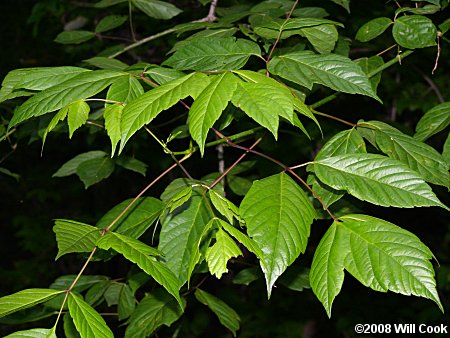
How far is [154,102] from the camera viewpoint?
1116 millimetres

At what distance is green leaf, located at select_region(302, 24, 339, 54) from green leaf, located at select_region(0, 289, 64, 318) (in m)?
0.95

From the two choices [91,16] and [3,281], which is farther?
[3,281]

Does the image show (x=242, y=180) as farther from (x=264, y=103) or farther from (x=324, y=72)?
(x=264, y=103)

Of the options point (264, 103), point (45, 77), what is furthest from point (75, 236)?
point (264, 103)

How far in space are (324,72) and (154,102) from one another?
452 millimetres

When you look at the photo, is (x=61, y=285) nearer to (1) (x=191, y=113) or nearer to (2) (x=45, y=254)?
(1) (x=191, y=113)

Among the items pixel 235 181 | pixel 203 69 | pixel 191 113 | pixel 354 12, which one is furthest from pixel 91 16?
pixel 191 113

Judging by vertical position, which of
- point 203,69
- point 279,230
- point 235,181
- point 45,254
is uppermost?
point 203,69

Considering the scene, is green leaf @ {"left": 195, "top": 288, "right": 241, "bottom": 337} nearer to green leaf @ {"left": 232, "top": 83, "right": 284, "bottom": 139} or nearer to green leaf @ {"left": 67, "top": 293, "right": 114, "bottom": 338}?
green leaf @ {"left": 67, "top": 293, "right": 114, "bottom": 338}

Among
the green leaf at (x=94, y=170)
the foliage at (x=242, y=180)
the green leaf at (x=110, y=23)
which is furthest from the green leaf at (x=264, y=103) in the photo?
the green leaf at (x=110, y=23)

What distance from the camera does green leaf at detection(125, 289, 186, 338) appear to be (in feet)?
5.72

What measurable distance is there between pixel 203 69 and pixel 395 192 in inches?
21.5

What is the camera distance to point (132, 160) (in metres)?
2.18

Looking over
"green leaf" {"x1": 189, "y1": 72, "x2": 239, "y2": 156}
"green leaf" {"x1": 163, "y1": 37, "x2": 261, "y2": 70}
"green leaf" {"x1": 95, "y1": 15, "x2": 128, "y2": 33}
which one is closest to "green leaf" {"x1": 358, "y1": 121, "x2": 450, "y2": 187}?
"green leaf" {"x1": 163, "y1": 37, "x2": 261, "y2": 70}
